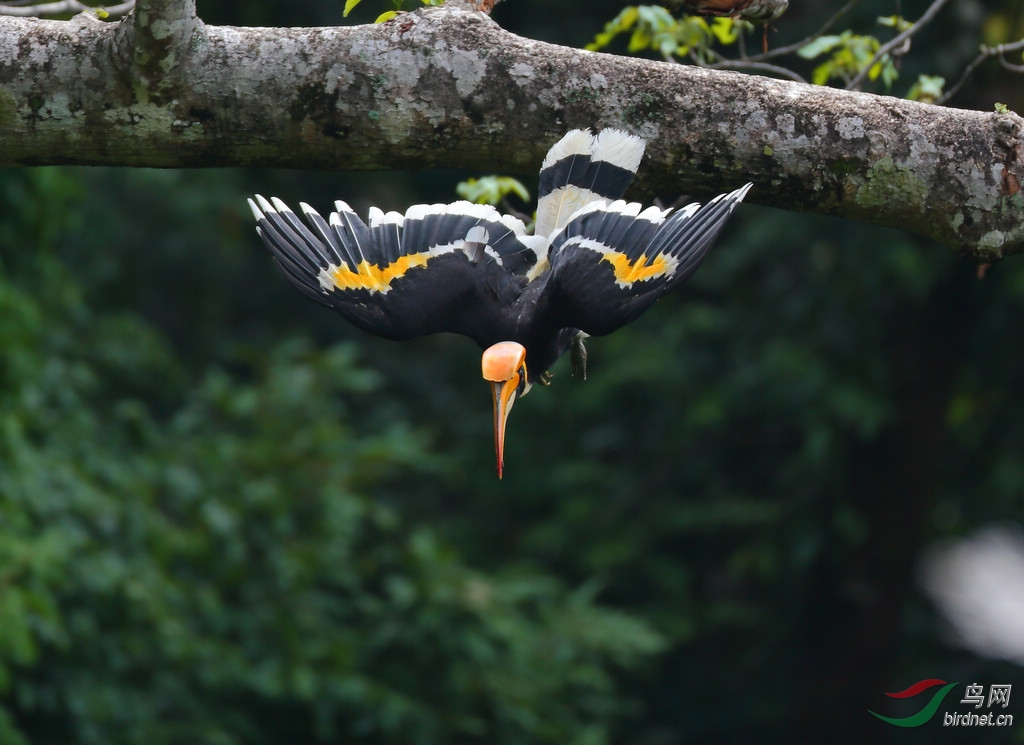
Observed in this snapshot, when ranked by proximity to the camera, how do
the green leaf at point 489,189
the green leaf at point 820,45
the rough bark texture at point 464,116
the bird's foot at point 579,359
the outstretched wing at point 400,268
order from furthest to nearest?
the bird's foot at point 579,359 → the green leaf at point 820,45 → the green leaf at point 489,189 → the outstretched wing at point 400,268 → the rough bark texture at point 464,116

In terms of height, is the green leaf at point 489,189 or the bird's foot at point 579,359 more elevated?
the green leaf at point 489,189

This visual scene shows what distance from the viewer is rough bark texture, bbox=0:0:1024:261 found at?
211 cm

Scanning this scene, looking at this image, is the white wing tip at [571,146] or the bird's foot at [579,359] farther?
the bird's foot at [579,359]

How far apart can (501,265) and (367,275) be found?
316mm

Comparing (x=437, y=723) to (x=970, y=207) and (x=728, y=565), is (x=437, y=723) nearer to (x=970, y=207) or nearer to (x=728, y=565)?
(x=728, y=565)

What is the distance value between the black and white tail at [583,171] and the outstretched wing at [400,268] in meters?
0.17

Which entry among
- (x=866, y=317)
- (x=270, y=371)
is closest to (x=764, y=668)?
(x=866, y=317)

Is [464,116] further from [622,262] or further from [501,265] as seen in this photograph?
[501,265]

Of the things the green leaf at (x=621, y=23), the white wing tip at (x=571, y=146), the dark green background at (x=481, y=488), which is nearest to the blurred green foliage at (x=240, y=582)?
the dark green background at (x=481, y=488)

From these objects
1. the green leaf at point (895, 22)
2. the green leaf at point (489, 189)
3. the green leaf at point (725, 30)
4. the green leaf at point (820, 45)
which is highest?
the green leaf at point (895, 22)

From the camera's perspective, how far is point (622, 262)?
97.6 inches

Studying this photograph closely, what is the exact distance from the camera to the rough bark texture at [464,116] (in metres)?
2.11

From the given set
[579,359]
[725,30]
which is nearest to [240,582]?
[579,359]

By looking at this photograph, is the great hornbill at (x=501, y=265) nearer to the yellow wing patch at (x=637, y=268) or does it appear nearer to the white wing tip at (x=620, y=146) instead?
the yellow wing patch at (x=637, y=268)
